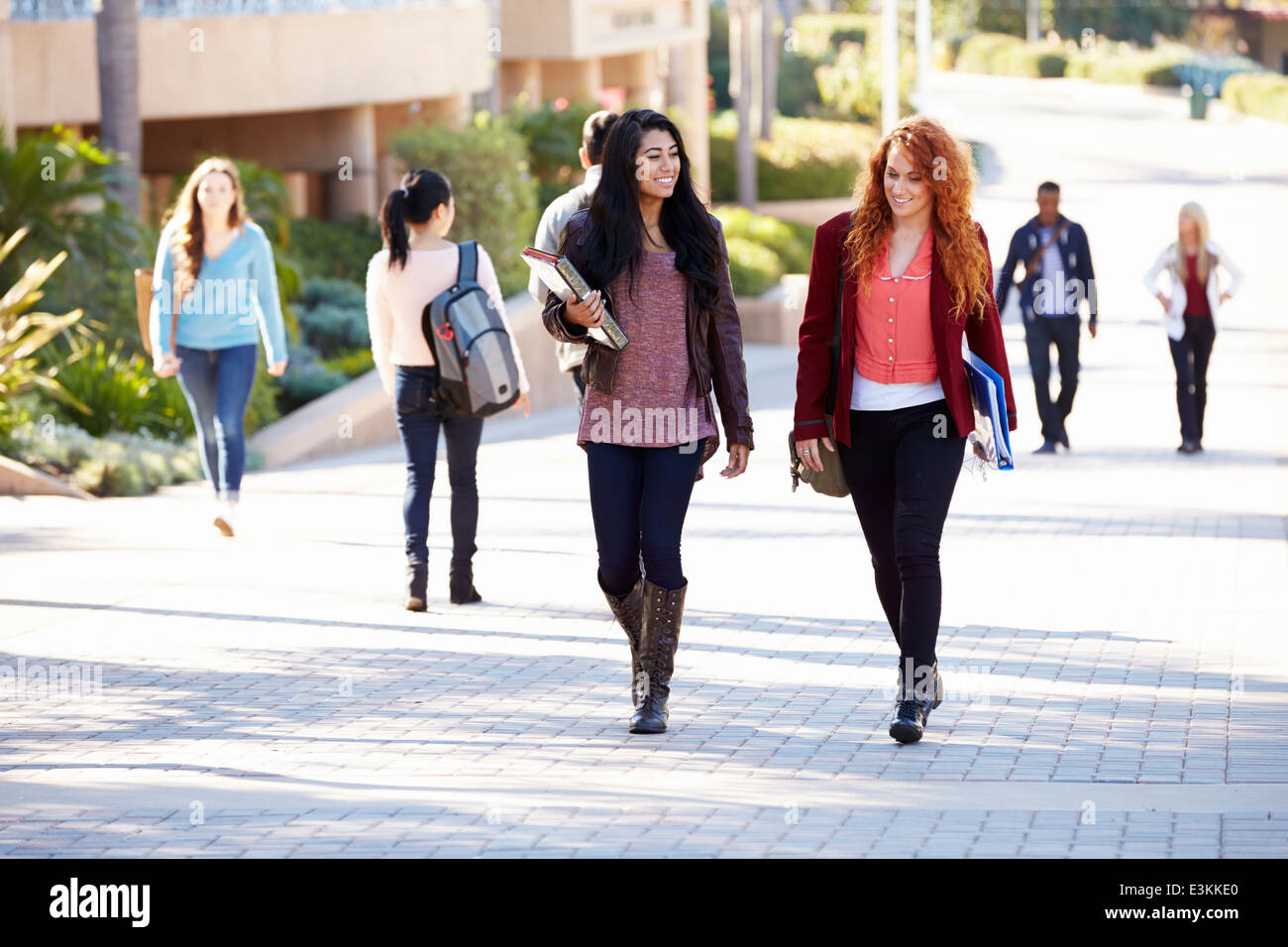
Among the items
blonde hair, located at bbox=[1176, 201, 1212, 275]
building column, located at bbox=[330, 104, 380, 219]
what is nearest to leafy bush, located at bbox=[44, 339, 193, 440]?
blonde hair, located at bbox=[1176, 201, 1212, 275]

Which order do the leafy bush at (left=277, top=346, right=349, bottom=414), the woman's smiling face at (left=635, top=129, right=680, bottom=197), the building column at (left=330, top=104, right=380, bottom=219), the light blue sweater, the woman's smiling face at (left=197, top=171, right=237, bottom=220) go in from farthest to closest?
the building column at (left=330, top=104, right=380, bottom=219) < the leafy bush at (left=277, top=346, right=349, bottom=414) < the light blue sweater < the woman's smiling face at (left=197, top=171, right=237, bottom=220) < the woman's smiling face at (left=635, top=129, right=680, bottom=197)

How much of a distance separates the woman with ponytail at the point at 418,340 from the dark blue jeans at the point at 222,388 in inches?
68.0

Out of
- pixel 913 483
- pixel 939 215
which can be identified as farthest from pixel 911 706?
pixel 939 215

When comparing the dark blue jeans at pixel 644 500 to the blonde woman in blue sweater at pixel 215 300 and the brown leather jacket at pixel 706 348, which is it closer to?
the brown leather jacket at pixel 706 348

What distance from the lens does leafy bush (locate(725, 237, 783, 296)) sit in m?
25.3

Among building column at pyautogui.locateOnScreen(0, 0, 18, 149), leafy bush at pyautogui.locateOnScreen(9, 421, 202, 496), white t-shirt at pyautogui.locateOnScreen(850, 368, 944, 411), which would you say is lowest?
leafy bush at pyautogui.locateOnScreen(9, 421, 202, 496)

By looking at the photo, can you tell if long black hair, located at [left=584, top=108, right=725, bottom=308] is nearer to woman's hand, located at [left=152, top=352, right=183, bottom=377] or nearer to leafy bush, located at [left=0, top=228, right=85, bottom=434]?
woman's hand, located at [left=152, top=352, right=183, bottom=377]

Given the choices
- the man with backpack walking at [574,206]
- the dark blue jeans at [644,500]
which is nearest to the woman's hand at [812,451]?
the dark blue jeans at [644,500]

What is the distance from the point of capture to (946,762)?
18.6ft

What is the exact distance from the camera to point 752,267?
25750 millimetres

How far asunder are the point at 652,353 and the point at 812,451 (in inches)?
23.0

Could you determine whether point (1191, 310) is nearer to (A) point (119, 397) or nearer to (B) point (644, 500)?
(A) point (119, 397)

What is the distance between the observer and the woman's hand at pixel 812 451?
590 centimetres

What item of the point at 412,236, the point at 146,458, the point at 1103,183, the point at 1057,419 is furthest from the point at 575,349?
the point at 1103,183
